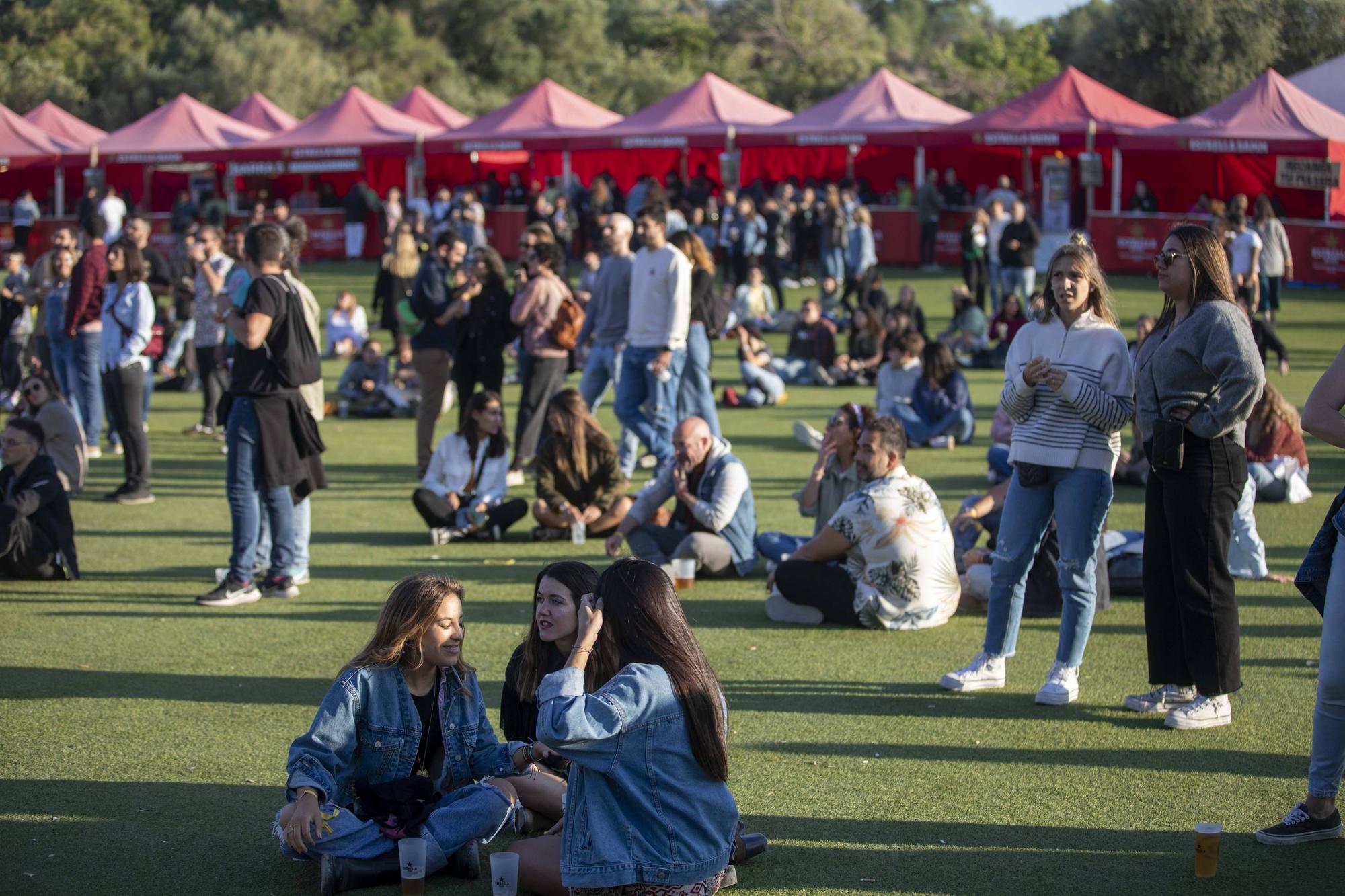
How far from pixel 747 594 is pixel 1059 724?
2532mm

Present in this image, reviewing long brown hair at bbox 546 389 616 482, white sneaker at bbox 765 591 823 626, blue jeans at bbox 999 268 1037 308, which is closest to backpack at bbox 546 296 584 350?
long brown hair at bbox 546 389 616 482

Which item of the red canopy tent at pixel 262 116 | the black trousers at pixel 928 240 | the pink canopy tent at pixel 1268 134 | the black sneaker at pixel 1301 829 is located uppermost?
the red canopy tent at pixel 262 116

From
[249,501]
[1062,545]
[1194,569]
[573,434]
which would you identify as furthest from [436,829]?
[573,434]

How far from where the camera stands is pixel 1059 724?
18.8ft

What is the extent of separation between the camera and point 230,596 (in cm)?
771

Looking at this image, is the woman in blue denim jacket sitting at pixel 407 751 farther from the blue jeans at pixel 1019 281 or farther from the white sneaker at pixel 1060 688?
the blue jeans at pixel 1019 281

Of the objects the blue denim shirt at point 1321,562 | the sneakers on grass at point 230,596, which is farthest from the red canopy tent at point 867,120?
the blue denim shirt at point 1321,562

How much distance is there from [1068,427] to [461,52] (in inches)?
2281

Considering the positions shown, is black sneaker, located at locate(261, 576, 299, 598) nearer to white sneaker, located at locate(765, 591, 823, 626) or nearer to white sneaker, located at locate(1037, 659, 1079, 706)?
white sneaker, located at locate(765, 591, 823, 626)

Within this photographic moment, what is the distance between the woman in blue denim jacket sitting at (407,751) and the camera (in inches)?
168

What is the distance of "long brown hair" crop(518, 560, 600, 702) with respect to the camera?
427 centimetres

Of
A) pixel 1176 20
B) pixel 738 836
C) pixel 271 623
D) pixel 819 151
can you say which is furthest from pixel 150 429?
pixel 1176 20

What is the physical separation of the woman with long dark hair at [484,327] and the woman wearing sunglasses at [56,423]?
2.67 m

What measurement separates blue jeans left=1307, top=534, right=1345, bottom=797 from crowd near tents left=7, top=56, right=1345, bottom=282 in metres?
21.4
